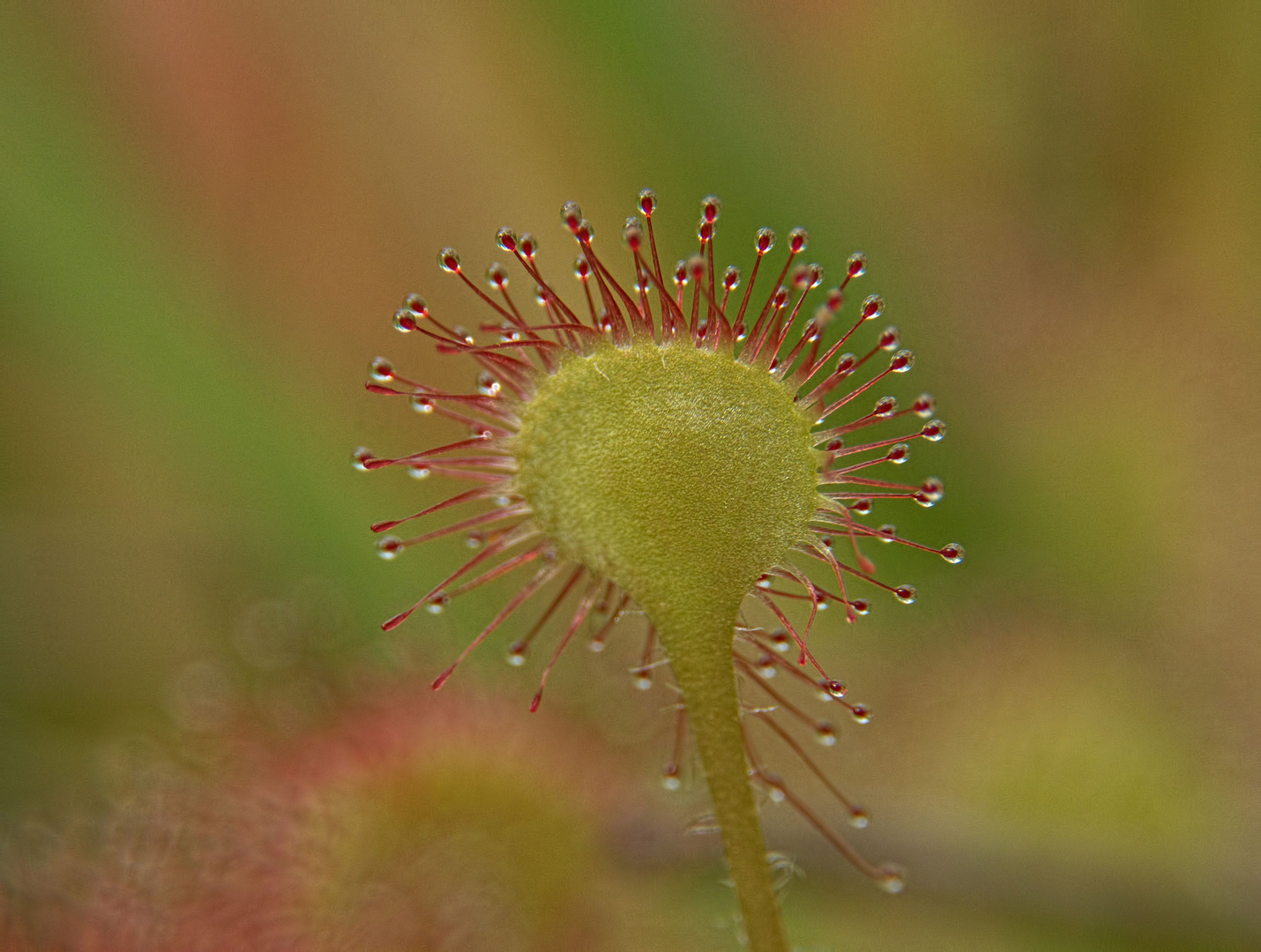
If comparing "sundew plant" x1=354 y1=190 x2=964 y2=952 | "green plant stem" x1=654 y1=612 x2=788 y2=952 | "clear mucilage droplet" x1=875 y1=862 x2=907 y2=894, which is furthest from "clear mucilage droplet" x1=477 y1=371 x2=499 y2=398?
"clear mucilage droplet" x1=875 y1=862 x2=907 y2=894

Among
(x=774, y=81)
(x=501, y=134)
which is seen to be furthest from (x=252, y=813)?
(x=774, y=81)

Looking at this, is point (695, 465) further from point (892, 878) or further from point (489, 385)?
point (892, 878)

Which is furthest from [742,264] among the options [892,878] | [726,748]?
[726,748]

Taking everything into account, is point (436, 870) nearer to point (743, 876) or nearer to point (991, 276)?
point (743, 876)

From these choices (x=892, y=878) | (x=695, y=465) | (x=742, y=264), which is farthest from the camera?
(x=742, y=264)

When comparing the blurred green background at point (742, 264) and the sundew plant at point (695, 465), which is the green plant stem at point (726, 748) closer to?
the sundew plant at point (695, 465)

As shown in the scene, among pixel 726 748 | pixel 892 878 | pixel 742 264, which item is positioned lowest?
pixel 726 748
